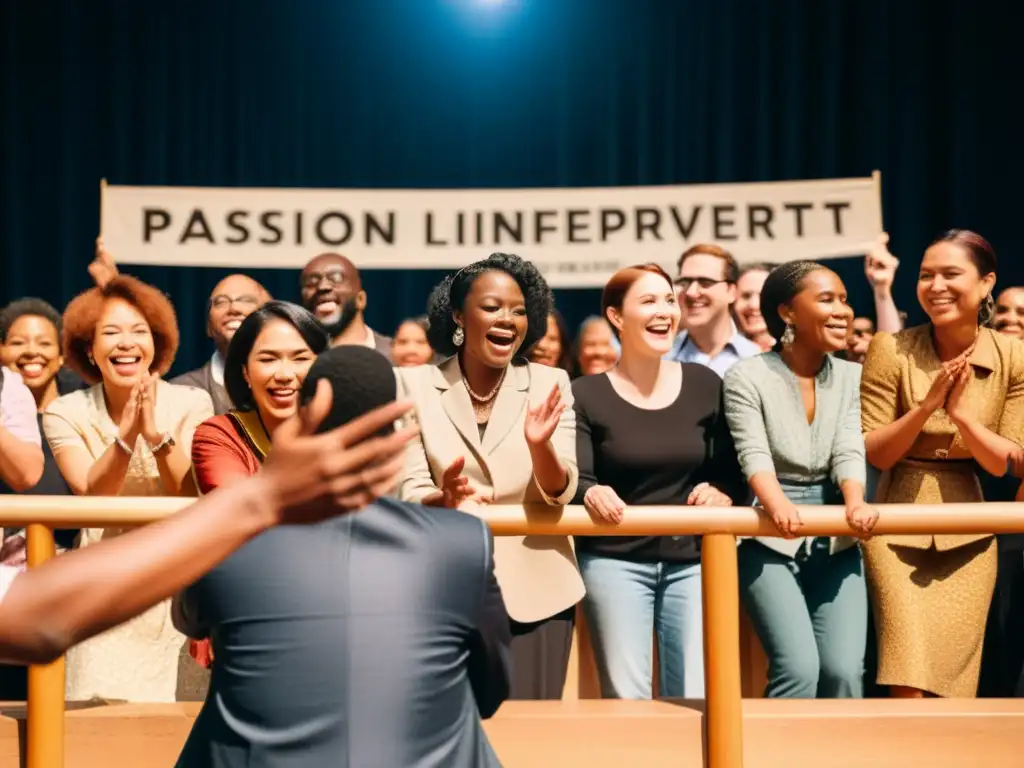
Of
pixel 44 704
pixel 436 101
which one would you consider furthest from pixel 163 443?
pixel 436 101

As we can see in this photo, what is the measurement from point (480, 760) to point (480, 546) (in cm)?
37

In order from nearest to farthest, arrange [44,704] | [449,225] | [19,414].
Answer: [44,704] → [19,414] → [449,225]

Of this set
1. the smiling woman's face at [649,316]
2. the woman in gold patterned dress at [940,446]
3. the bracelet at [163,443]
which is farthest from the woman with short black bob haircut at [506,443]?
the woman in gold patterned dress at [940,446]

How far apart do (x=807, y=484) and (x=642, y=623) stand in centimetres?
58

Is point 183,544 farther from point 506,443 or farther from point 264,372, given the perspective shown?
point 506,443

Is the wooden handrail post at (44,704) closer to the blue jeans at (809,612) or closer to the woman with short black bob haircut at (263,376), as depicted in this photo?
the woman with short black bob haircut at (263,376)

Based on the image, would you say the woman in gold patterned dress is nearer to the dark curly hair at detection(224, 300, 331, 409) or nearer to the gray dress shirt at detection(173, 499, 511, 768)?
the dark curly hair at detection(224, 300, 331, 409)

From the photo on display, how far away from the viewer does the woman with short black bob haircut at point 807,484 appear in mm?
3471

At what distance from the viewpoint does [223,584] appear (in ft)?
7.09

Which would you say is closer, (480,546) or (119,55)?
(480,546)

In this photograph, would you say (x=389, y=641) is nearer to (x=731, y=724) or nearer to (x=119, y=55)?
(x=731, y=724)

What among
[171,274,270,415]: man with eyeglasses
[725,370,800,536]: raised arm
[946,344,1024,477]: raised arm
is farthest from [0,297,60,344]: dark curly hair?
[946,344,1024,477]: raised arm

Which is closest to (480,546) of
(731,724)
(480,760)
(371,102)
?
(480,760)

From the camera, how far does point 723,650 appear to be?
3141mm
